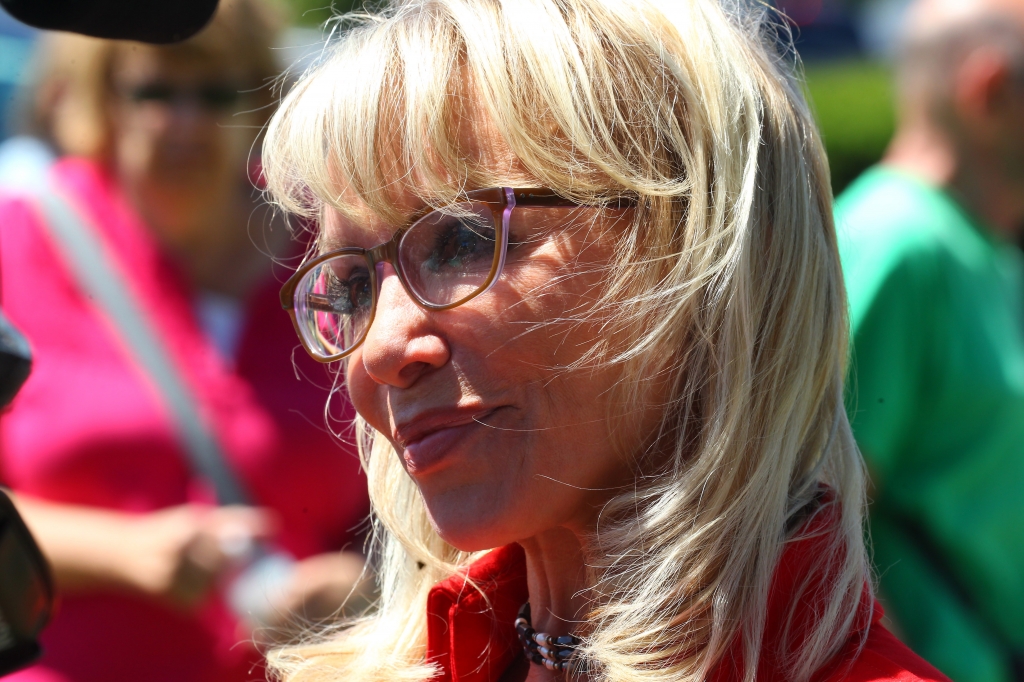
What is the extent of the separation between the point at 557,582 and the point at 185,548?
94 cm

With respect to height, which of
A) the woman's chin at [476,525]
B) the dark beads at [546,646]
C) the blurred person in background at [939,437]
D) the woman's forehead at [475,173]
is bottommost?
the blurred person in background at [939,437]

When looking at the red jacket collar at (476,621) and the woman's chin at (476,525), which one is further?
the red jacket collar at (476,621)

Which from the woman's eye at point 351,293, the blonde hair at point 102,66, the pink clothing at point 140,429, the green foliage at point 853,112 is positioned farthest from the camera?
the green foliage at point 853,112

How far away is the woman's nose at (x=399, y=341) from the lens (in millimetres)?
1291

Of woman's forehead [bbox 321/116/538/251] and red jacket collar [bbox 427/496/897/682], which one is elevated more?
woman's forehead [bbox 321/116/538/251]

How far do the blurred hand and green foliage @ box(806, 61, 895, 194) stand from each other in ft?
17.2

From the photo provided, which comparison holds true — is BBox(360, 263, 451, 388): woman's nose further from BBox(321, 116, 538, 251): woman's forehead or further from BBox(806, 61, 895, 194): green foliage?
BBox(806, 61, 895, 194): green foliage

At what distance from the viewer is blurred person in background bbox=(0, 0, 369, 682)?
6.84ft

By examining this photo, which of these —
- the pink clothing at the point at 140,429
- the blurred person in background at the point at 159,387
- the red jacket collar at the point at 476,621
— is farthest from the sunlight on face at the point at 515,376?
the blurred person in background at the point at 159,387

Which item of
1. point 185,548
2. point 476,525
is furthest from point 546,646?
point 185,548

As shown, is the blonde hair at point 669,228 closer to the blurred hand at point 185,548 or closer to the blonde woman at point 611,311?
the blonde woman at point 611,311

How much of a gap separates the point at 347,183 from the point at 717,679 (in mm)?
751

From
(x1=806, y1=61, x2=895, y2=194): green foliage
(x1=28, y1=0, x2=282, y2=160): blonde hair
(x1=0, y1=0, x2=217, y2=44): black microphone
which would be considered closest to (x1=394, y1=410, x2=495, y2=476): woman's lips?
(x1=0, y1=0, x2=217, y2=44): black microphone

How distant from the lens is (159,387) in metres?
2.20
